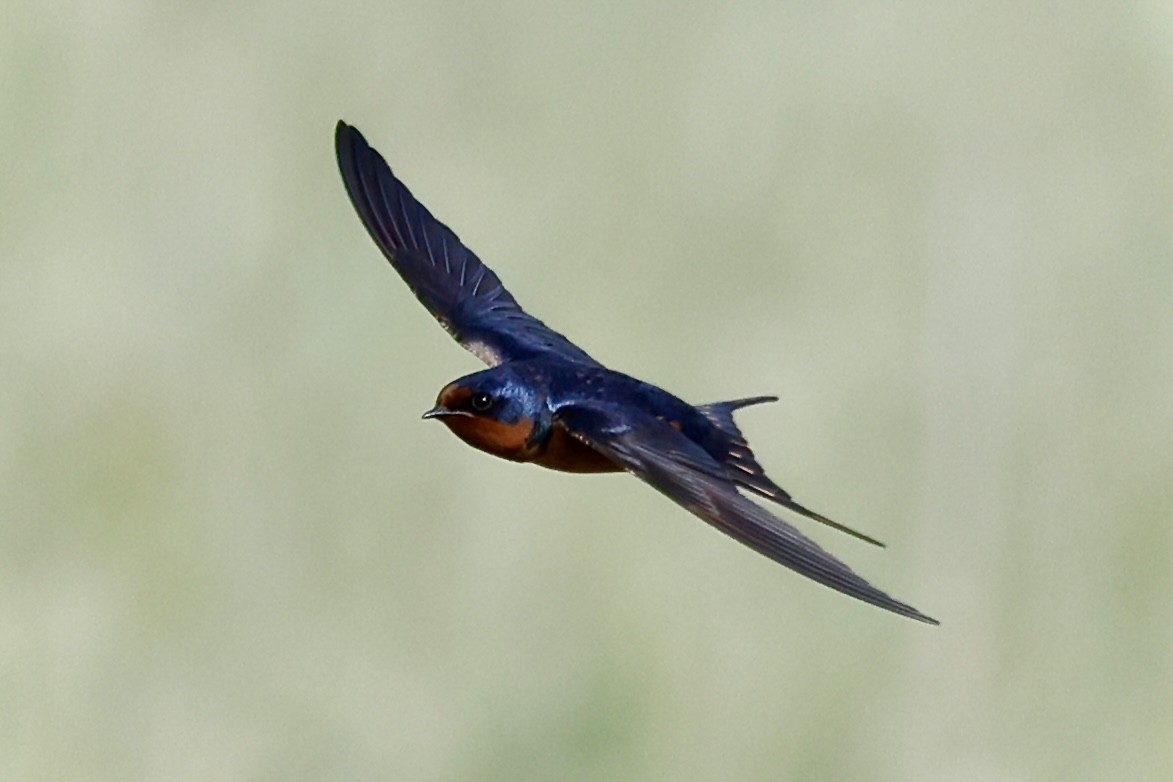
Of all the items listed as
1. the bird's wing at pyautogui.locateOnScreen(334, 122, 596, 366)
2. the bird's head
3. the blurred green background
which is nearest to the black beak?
the bird's head

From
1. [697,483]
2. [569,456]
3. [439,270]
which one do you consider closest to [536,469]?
[439,270]

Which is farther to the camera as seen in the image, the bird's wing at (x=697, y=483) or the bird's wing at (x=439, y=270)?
the bird's wing at (x=439, y=270)

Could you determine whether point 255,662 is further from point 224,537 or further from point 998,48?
point 998,48

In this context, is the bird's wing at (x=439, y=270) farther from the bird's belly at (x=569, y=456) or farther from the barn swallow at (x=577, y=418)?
the bird's belly at (x=569, y=456)

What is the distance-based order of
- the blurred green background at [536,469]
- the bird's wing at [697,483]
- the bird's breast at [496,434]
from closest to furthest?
the bird's wing at [697,483], the bird's breast at [496,434], the blurred green background at [536,469]

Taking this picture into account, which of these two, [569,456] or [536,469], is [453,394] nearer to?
[569,456]

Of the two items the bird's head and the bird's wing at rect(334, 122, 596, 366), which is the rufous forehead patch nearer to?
the bird's head

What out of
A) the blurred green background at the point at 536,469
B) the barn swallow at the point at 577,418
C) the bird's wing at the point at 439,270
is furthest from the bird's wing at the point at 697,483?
the blurred green background at the point at 536,469

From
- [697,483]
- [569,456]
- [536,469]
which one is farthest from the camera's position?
[536,469]
